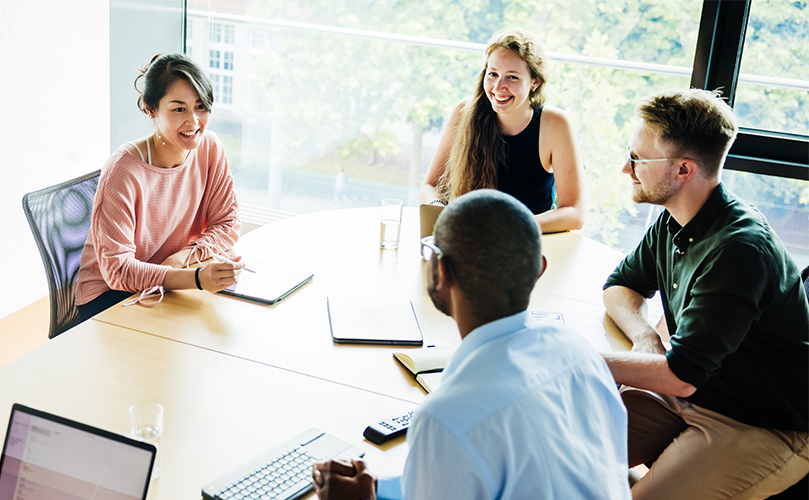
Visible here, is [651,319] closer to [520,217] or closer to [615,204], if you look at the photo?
[520,217]

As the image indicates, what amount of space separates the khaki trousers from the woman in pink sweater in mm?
1136

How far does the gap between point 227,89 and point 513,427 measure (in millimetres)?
3410

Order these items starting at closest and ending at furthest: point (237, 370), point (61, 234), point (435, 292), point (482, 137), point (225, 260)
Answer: point (435, 292)
point (237, 370)
point (225, 260)
point (61, 234)
point (482, 137)

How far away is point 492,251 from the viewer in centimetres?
87

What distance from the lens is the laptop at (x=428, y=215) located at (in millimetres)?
1945

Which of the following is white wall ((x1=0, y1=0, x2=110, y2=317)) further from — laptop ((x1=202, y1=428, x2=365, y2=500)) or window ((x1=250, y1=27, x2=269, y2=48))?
laptop ((x1=202, y1=428, x2=365, y2=500))

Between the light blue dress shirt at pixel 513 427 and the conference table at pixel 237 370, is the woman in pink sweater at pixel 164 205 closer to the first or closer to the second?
the conference table at pixel 237 370

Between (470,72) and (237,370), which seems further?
(470,72)

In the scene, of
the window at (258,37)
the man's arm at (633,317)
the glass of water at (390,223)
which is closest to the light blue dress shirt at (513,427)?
the man's arm at (633,317)

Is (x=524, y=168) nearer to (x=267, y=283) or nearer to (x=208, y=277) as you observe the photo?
(x=267, y=283)

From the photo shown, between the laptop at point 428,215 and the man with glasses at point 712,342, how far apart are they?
23.1 inches

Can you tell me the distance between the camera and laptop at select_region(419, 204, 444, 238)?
76.6 inches

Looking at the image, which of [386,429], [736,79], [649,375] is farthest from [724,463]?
[736,79]

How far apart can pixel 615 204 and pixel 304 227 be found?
6.10 ft
